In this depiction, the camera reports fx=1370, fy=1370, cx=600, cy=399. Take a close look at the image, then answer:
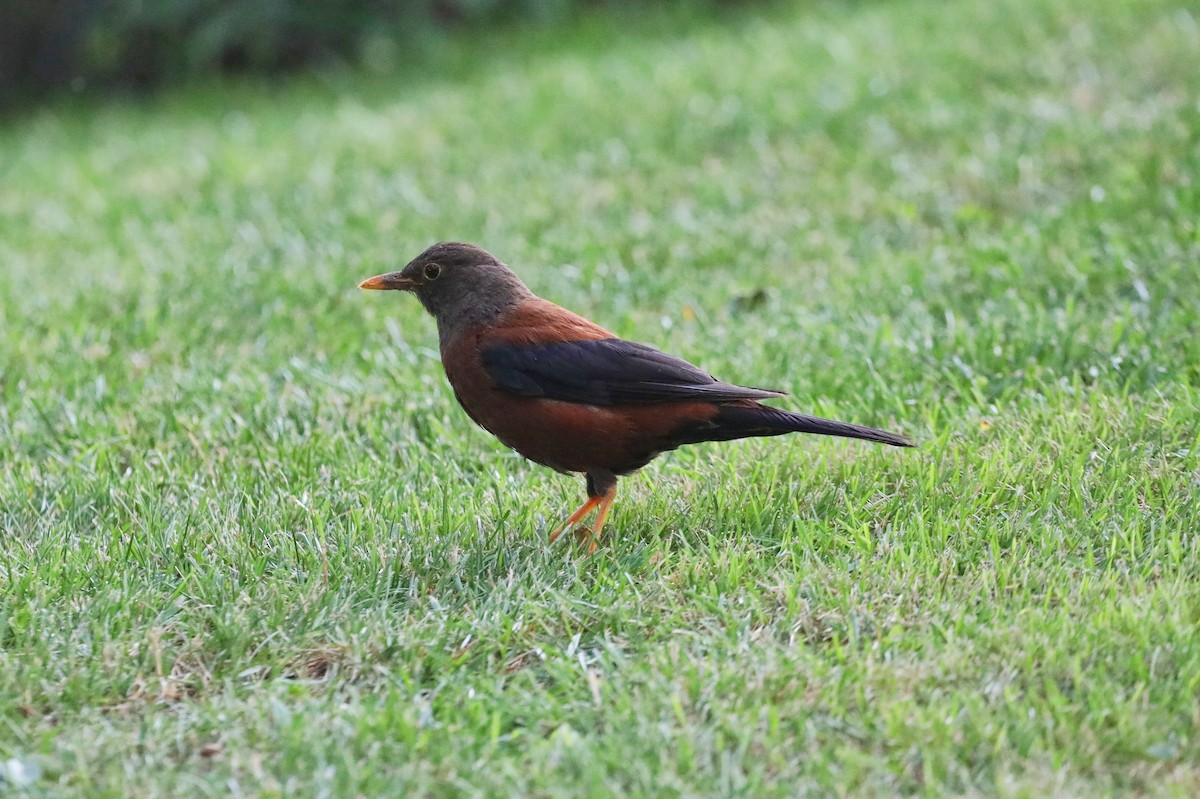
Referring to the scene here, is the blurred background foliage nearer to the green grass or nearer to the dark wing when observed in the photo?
the green grass

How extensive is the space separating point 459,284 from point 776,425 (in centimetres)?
130

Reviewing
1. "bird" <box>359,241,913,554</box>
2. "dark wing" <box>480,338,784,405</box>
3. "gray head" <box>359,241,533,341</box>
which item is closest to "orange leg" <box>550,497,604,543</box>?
"bird" <box>359,241,913,554</box>

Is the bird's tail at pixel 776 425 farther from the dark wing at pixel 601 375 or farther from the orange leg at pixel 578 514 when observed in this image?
the orange leg at pixel 578 514

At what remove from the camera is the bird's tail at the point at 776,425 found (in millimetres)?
3975

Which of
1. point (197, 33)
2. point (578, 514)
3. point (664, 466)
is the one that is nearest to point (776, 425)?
point (578, 514)

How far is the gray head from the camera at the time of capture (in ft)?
15.3

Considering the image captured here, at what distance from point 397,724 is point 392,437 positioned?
78.2 inches

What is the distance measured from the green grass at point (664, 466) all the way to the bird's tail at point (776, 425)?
27cm

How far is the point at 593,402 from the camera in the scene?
14.0 feet

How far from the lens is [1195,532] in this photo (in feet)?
13.1

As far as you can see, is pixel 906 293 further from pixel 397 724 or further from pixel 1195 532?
pixel 397 724

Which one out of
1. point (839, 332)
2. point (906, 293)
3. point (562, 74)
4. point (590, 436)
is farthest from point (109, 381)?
point (562, 74)

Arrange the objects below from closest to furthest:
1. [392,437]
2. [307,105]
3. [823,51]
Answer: [392,437] → [823,51] → [307,105]

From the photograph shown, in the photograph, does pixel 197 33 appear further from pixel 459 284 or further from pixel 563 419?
pixel 563 419
